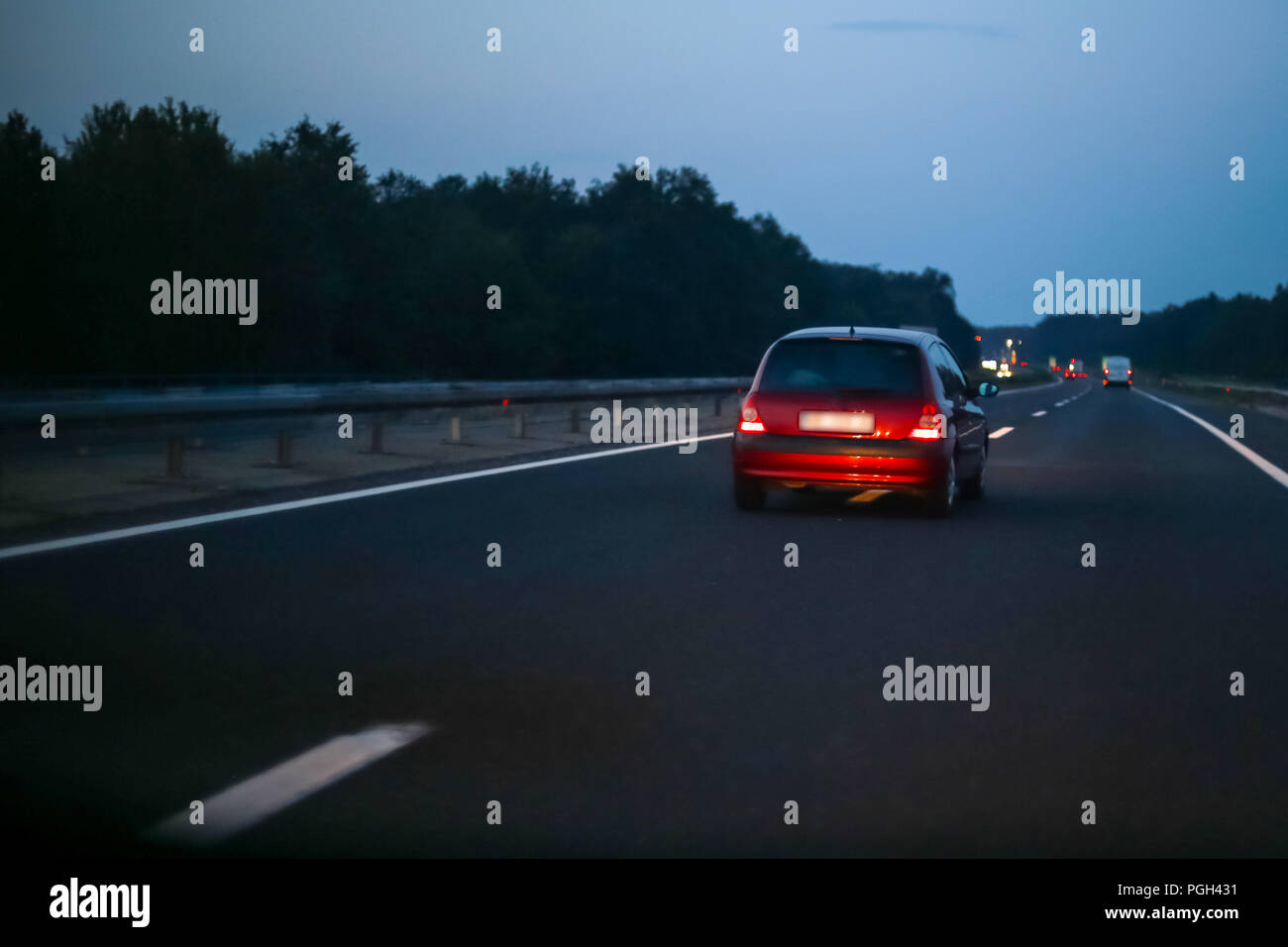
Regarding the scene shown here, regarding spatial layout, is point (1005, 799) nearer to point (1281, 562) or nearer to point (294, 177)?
point (1281, 562)

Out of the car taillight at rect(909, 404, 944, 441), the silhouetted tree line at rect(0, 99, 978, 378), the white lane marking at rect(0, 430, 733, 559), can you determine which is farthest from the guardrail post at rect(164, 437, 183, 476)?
the silhouetted tree line at rect(0, 99, 978, 378)

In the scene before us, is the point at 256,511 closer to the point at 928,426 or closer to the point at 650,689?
the point at 928,426

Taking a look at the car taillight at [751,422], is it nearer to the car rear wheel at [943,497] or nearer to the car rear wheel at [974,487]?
the car rear wheel at [943,497]

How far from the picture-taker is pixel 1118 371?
98188mm

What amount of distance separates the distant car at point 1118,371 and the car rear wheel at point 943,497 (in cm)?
8780

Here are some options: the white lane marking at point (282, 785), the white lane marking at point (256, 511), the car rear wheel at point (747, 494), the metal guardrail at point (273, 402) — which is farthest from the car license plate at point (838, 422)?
the white lane marking at point (282, 785)

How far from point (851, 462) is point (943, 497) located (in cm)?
97

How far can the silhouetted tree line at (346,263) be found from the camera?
5847 cm

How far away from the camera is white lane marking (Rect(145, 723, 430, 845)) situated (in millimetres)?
4520

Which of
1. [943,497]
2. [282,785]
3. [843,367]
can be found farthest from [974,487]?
[282,785]

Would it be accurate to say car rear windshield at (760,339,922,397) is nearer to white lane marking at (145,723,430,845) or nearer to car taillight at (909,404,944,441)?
car taillight at (909,404,944,441)
